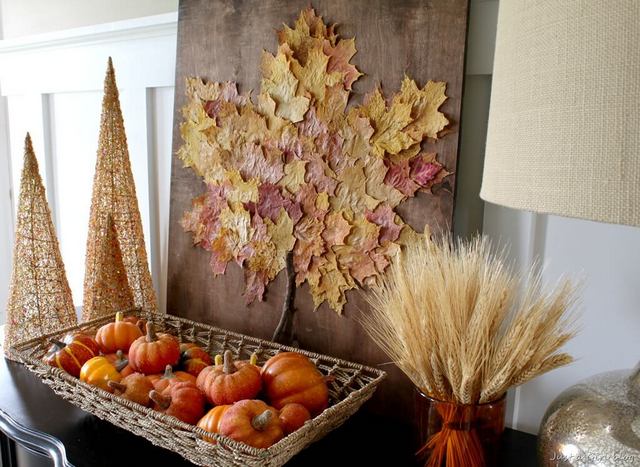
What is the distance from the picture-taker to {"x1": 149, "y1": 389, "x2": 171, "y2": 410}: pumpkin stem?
0.76 m

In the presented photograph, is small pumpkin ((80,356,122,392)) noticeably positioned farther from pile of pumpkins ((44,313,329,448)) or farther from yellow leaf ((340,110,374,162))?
yellow leaf ((340,110,374,162))

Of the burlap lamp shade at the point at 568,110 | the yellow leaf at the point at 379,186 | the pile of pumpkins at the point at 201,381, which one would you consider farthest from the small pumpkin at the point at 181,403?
the burlap lamp shade at the point at 568,110

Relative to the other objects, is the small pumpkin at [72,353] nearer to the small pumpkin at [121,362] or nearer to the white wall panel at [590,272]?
the small pumpkin at [121,362]

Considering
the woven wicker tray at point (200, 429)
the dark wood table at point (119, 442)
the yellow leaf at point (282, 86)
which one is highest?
the yellow leaf at point (282, 86)

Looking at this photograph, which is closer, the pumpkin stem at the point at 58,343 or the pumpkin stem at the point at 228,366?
the pumpkin stem at the point at 228,366

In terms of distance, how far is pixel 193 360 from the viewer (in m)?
0.94

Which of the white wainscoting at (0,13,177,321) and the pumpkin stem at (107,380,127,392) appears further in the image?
the white wainscoting at (0,13,177,321)

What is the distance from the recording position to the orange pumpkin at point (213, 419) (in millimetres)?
730

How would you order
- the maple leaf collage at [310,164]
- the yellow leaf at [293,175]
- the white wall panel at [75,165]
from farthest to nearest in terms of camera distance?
the white wall panel at [75,165] → the yellow leaf at [293,175] → the maple leaf collage at [310,164]

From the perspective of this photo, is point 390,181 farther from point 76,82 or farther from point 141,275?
point 76,82

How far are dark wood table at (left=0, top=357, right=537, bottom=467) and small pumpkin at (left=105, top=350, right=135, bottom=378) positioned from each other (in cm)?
9

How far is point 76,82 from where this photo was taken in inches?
58.3

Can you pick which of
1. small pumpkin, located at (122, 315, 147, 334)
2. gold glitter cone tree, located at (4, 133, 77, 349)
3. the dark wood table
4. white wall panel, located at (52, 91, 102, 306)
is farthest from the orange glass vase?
white wall panel, located at (52, 91, 102, 306)

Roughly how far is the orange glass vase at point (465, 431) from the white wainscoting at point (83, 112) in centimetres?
82
